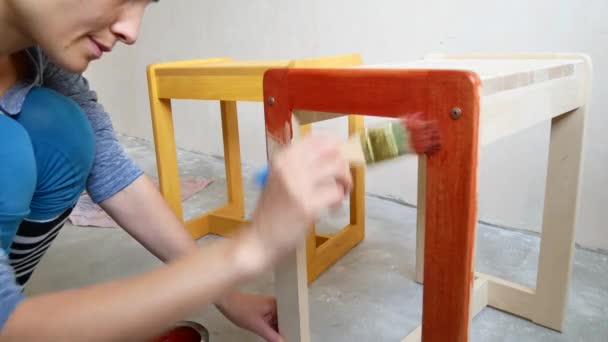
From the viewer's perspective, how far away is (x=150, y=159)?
7.11 ft

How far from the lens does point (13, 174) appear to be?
0.46 m

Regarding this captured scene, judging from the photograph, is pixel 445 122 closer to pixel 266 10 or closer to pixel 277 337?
pixel 277 337

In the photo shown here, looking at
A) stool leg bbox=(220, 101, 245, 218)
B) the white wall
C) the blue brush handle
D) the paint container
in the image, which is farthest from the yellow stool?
the blue brush handle

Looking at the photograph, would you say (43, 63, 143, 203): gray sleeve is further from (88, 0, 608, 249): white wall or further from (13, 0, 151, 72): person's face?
(88, 0, 608, 249): white wall

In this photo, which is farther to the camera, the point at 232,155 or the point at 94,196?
the point at 232,155

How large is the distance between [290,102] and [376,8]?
0.91 m

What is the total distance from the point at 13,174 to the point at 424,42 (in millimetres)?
1091

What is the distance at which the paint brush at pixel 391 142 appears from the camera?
41cm

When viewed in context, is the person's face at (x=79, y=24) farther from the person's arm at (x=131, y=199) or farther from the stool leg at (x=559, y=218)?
the stool leg at (x=559, y=218)

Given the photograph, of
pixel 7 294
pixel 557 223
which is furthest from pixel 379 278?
pixel 7 294

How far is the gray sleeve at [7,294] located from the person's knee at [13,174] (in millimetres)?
113

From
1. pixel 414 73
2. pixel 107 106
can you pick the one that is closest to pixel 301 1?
pixel 414 73

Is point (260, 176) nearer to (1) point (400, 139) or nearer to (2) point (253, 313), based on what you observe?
(1) point (400, 139)

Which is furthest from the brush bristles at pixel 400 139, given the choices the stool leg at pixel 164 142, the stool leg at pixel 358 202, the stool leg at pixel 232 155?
the stool leg at pixel 232 155
